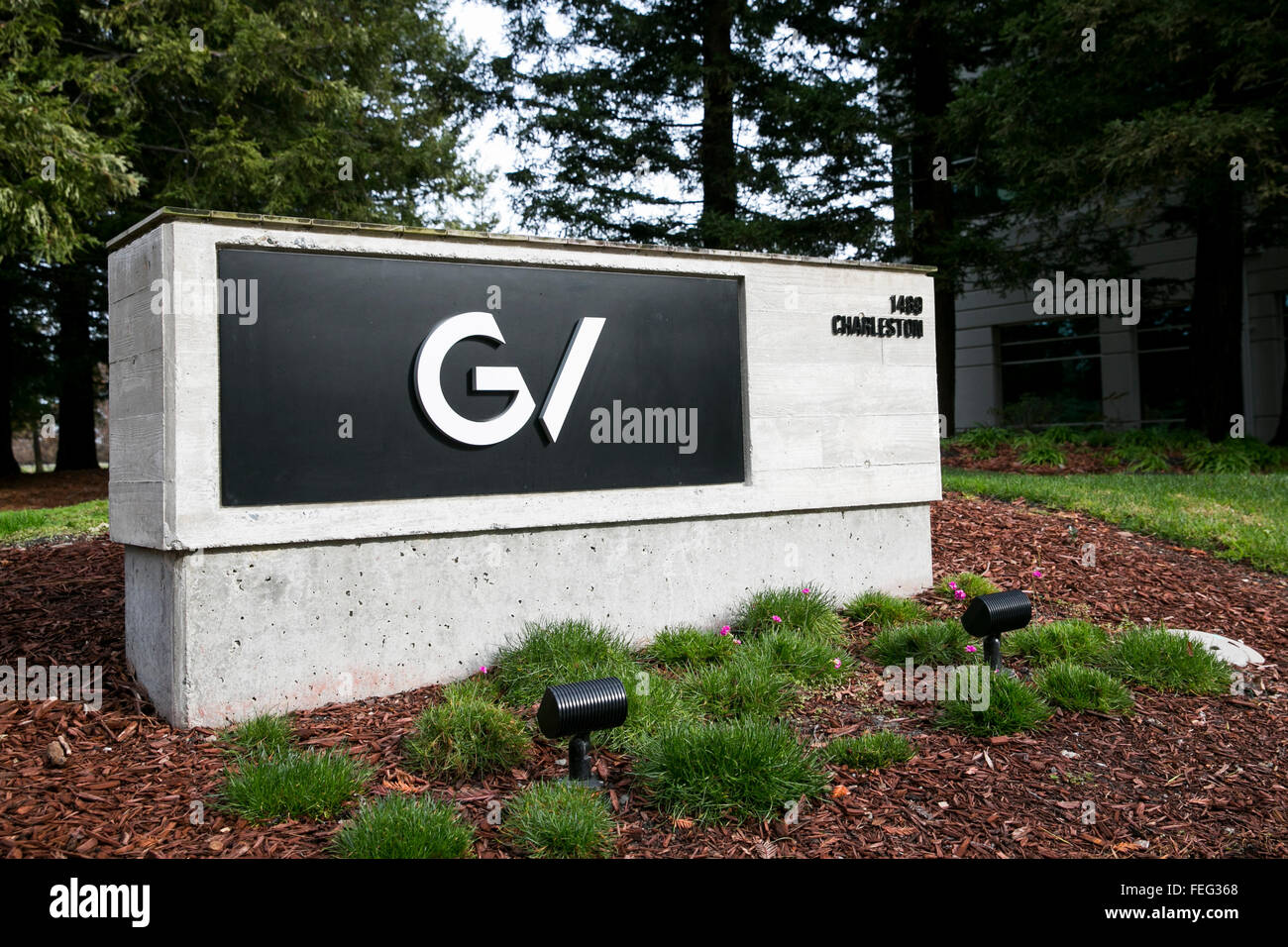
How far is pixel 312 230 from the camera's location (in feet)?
15.1

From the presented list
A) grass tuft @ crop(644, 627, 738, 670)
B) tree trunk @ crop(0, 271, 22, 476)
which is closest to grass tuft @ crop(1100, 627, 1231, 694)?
grass tuft @ crop(644, 627, 738, 670)

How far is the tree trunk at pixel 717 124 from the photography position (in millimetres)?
16438

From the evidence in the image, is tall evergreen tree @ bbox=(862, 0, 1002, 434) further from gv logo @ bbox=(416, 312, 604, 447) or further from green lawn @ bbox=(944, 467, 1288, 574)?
gv logo @ bbox=(416, 312, 604, 447)

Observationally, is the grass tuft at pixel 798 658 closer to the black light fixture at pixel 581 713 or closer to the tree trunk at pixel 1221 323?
the black light fixture at pixel 581 713

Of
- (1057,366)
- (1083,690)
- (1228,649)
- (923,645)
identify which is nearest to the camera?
(1083,690)

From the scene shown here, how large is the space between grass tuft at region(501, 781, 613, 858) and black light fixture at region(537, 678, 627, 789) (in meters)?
0.16

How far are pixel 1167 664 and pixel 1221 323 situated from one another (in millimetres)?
12404

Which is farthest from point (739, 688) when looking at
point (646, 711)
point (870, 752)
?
point (870, 752)

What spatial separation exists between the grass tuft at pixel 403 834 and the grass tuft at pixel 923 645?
2.70m

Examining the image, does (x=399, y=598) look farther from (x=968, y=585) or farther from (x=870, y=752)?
(x=968, y=585)

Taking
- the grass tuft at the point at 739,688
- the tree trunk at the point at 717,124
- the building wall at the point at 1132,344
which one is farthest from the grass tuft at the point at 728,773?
the building wall at the point at 1132,344

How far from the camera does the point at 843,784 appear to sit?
151 inches
